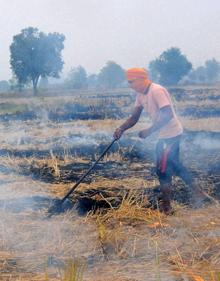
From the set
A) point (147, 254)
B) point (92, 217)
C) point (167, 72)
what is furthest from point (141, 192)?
point (167, 72)

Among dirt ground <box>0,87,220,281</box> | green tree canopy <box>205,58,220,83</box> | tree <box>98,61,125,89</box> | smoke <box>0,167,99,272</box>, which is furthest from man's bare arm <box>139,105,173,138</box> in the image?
green tree canopy <box>205,58,220,83</box>

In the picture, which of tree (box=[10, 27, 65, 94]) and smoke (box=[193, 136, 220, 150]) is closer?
smoke (box=[193, 136, 220, 150])

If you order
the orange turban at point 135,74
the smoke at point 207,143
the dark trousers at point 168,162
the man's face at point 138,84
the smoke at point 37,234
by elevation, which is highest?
the orange turban at point 135,74

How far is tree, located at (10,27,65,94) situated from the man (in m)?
35.0

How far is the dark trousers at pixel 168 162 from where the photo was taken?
4.72 metres

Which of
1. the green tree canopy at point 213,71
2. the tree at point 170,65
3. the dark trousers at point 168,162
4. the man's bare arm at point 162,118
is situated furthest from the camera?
the green tree canopy at point 213,71

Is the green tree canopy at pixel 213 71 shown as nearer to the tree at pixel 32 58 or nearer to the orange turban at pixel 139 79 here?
the tree at pixel 32 58

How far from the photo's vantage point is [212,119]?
1575 centimetres

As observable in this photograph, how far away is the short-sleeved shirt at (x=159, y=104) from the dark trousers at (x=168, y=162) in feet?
0.25

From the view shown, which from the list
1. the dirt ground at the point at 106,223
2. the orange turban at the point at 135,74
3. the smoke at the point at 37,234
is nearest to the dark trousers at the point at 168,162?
the dirt ground at the point at 106,223

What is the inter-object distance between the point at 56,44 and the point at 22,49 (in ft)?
33.9

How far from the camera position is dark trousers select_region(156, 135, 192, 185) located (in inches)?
186

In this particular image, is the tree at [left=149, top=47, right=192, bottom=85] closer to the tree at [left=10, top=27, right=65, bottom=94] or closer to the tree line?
the tree line

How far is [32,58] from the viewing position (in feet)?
140
